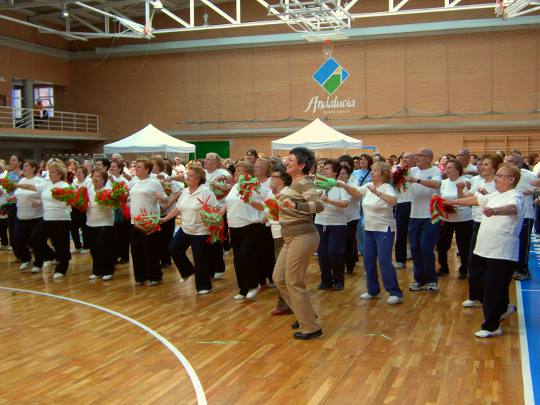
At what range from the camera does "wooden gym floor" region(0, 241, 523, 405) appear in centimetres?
438

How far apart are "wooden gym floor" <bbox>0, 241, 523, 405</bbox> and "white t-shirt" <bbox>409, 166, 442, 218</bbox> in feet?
3.20

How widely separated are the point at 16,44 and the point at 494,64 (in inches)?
704

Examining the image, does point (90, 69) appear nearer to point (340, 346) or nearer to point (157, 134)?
point (157, 134)

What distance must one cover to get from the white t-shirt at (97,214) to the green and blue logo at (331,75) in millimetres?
16253

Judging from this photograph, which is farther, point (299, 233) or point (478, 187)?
point (478, 187)

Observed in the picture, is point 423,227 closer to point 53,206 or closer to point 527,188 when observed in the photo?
point 527,188

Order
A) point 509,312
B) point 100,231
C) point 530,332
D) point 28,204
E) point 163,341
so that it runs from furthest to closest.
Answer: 1. point 28,204
2. point 100,231
3. point 509,312
4. point 530,332
5. point 163,341

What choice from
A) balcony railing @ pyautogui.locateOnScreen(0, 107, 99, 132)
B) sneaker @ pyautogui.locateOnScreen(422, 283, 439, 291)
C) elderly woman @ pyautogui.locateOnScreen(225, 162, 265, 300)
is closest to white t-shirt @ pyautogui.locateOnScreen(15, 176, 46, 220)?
elderly woman @ pyautogui.locateOnScreen(225, 162, 265, 300)

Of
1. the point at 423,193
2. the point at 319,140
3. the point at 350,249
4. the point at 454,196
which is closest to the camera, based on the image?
the point at 423,193

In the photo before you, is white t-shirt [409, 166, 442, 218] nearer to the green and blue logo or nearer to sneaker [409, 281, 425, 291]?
sneaker [409, 281, 425, 291]

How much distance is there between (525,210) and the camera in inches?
310

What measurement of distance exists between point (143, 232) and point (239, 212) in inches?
62.6

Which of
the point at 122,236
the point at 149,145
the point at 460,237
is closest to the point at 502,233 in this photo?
the point at 460,237

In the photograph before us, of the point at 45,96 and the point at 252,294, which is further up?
the point at 45,96
